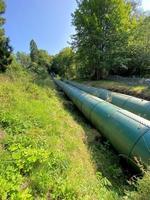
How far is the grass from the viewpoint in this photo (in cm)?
334

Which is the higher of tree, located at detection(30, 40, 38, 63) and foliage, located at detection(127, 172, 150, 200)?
tree, located at detection(30, 40, 38, 63)

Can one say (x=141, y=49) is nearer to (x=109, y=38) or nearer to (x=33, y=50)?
(x=109, y=38)

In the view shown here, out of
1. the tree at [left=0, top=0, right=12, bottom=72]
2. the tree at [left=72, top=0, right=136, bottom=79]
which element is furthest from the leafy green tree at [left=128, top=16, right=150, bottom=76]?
the tree at [left=0, top=0, right=12, bottom=72]

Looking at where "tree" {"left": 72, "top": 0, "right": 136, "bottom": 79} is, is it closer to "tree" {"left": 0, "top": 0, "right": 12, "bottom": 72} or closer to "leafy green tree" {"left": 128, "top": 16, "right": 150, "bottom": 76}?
"leafy green tree" {"left": 128, "top": 16, "right": 150, "bottom": 76}

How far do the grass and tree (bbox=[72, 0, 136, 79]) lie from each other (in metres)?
20.9

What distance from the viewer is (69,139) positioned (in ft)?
18.9

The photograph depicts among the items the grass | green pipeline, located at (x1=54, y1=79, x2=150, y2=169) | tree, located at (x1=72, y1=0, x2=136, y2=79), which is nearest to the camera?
the grass

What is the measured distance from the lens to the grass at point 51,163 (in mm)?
3344

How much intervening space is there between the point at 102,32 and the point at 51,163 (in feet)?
81.6

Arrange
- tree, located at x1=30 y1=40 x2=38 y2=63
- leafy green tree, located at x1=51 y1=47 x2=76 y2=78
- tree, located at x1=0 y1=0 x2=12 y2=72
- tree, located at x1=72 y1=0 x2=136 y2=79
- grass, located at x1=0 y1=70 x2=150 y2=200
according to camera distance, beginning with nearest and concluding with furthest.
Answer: grass, located at x1=0 y1=70 x2=150 y2=200 < tree, located at x1=72 y1=0 x2=136 y2=79 < tree, located at x1=0 y1=0 x2=12 y2=72 < leafy green tree, located at x1=51 y1=47 x2=76 y2=78 < tree, located at x1=30 y1=40 x2=38 y2=63

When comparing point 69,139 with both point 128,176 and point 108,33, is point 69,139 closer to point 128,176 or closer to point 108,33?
point 128,176

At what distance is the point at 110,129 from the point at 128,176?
3.72 feet

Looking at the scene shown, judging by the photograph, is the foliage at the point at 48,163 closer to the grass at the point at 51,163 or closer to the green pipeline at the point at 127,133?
the grass at the point at 51,163

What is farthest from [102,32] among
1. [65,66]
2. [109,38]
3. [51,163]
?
[65,66]
